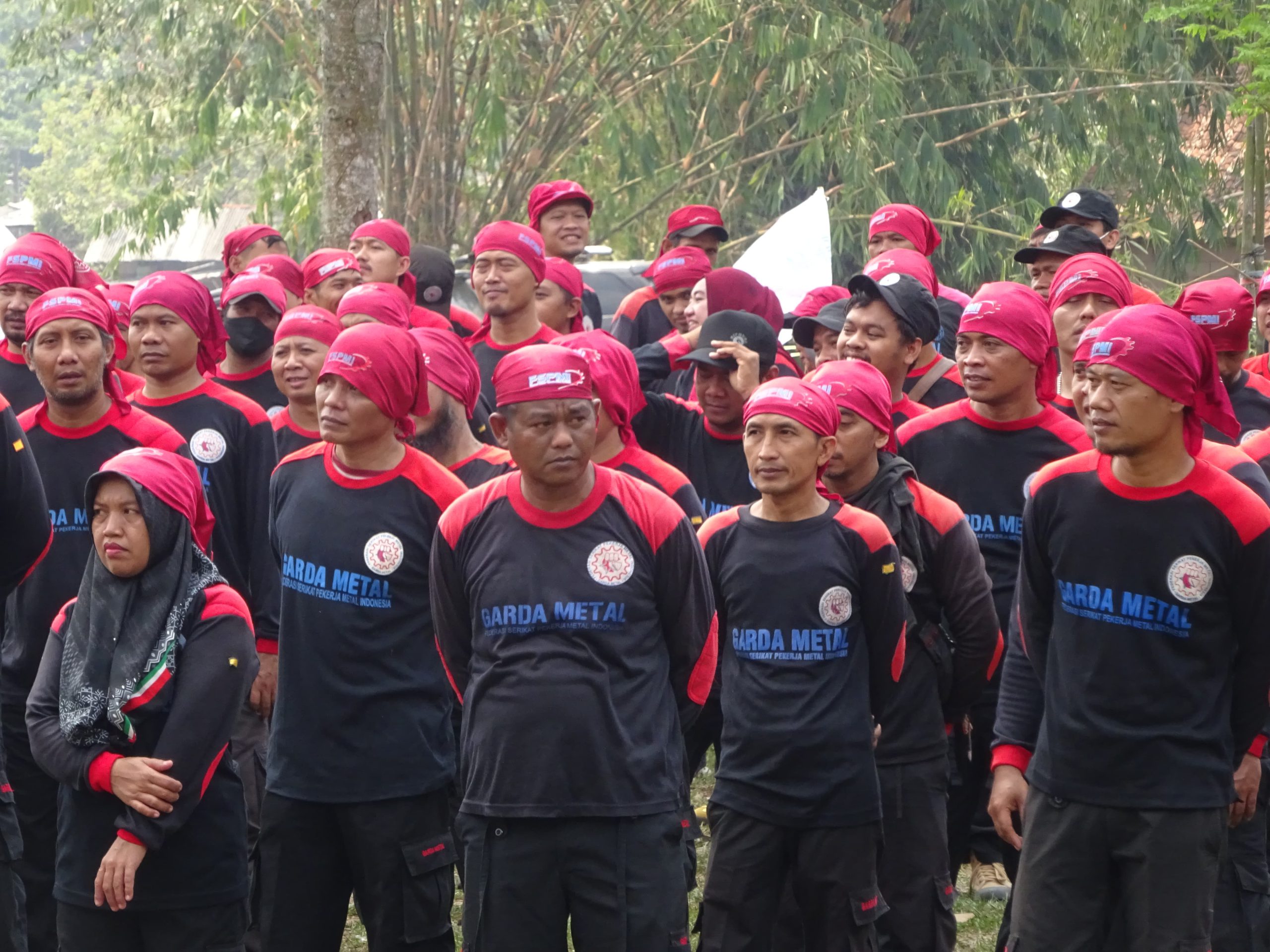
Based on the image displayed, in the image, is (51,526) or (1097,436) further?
(51,526)

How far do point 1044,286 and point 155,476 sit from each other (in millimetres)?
4674

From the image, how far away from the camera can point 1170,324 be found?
4.71 m


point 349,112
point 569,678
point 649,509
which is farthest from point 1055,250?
point 349,112

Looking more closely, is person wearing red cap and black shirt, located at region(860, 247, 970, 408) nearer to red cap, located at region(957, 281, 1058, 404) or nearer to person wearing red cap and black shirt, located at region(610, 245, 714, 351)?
red cap, located at region(957, 281, 1058, 404)

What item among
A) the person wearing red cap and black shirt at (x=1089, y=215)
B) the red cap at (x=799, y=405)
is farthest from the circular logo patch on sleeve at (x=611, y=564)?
the person wearing red cap and black shirt at (x=1089, y=215)

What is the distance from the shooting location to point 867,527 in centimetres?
524

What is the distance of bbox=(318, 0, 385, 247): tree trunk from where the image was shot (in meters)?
11.3

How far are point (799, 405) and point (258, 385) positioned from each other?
10.2 ft

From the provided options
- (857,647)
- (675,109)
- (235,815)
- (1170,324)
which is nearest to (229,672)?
(235,815)

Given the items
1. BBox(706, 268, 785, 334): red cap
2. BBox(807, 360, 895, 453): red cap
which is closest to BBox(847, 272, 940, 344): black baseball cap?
BBox(706, 268, 785, 334): red cap

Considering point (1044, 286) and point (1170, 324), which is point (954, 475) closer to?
point (1170, 324)

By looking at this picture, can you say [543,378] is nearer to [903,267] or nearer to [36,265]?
[903,267]

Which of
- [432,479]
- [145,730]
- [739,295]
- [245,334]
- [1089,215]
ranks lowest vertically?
[145,730]

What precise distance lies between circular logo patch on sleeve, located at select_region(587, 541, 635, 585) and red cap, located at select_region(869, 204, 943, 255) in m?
4.24
